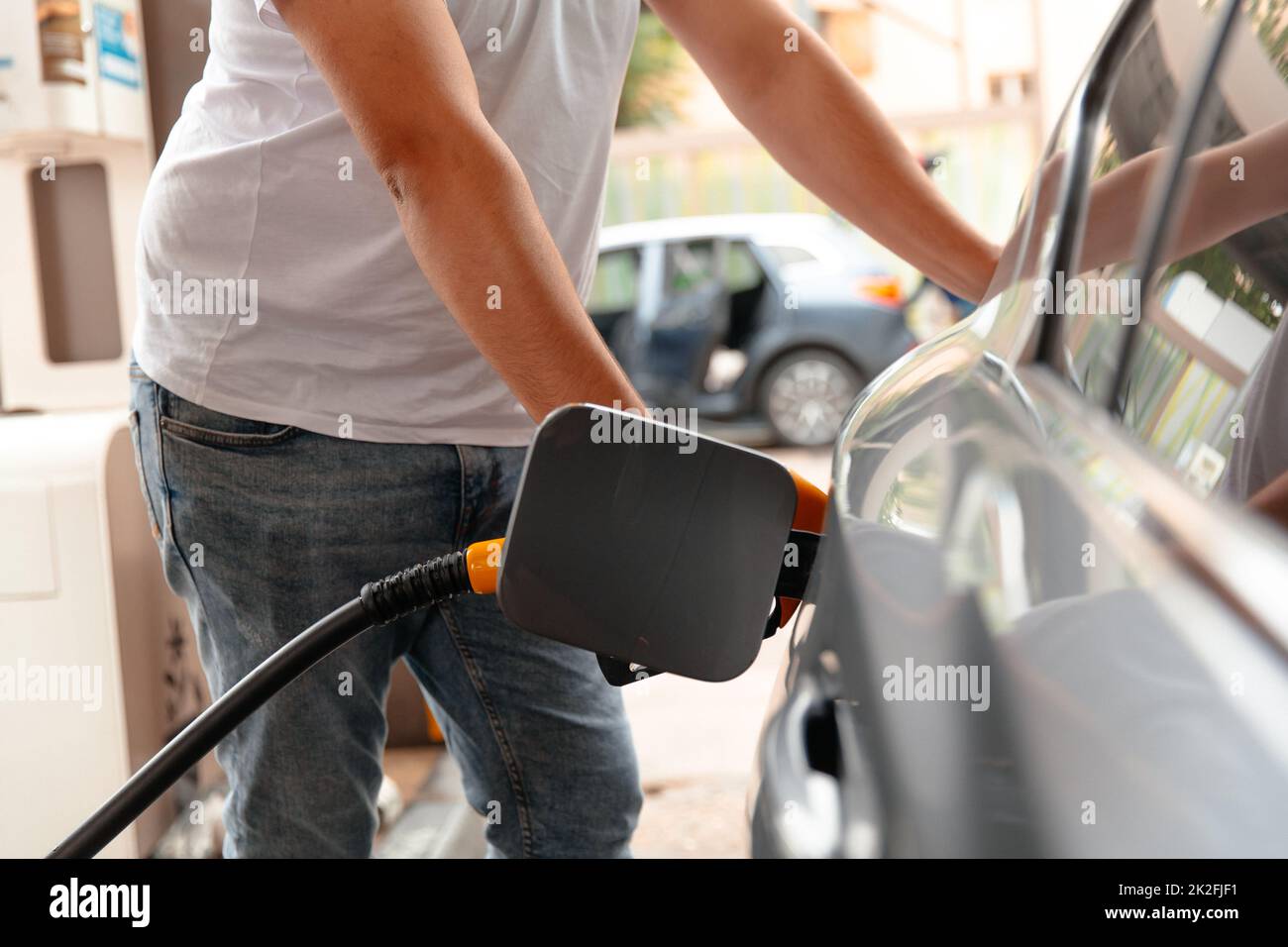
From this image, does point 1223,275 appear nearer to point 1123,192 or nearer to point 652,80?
point 1123,192

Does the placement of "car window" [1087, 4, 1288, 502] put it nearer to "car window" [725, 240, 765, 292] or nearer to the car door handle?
the car door handle

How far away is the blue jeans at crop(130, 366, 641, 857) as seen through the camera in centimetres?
131

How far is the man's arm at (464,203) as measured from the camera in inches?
36.1

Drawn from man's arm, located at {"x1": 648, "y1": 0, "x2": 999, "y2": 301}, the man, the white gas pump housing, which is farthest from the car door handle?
the white gas pump housing

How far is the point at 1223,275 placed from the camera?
0.73m

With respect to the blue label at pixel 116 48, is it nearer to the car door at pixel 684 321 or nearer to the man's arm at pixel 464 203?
the man's arm at pixel 464 203

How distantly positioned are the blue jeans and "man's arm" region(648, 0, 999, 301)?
445 mm

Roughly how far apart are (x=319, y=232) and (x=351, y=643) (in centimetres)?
40

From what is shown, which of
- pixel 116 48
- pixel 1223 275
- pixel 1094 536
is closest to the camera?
pixel 1094 536

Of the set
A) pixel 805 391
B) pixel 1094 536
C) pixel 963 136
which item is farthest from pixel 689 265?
pixel 1094 536

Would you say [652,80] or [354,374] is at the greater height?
[652,80]

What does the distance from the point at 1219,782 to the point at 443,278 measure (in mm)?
671

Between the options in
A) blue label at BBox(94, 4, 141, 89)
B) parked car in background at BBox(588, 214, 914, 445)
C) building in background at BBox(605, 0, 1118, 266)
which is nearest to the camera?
blue label at BBox(94, 4, 141, 89)

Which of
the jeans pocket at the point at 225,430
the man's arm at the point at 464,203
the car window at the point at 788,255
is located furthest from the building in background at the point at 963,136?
the man's arm at the point at 464,203
